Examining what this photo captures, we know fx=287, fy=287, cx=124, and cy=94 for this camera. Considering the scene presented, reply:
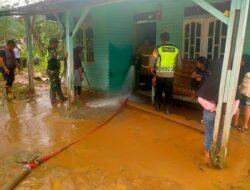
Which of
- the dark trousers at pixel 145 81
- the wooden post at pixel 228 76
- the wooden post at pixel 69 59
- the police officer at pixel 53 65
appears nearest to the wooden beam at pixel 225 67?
the wooden post at pixel 228 76

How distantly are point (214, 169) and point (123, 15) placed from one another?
668cm

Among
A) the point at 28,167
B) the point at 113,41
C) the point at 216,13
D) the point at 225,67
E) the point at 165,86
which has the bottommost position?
the point at 28,167

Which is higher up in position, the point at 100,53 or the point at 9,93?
the point at 100,53

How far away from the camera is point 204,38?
7.55 m

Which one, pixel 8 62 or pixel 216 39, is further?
pixel 8 62

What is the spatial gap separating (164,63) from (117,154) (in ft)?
9.05

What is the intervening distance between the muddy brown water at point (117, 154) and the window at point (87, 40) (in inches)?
137

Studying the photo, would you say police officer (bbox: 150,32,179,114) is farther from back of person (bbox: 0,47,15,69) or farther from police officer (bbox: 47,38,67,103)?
back of person (bbox: 0,47,15,69)

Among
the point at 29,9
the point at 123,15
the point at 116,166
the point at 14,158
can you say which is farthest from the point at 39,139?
the point at 123,15

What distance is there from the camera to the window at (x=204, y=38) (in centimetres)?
718

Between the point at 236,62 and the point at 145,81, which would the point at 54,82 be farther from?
the point at 236,62

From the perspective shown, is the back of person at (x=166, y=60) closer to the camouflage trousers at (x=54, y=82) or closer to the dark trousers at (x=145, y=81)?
the dark trousers at (x=145, y=81)

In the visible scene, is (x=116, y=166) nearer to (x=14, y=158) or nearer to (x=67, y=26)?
(x=14, y=158)

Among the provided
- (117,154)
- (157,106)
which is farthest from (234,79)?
(157,106)
